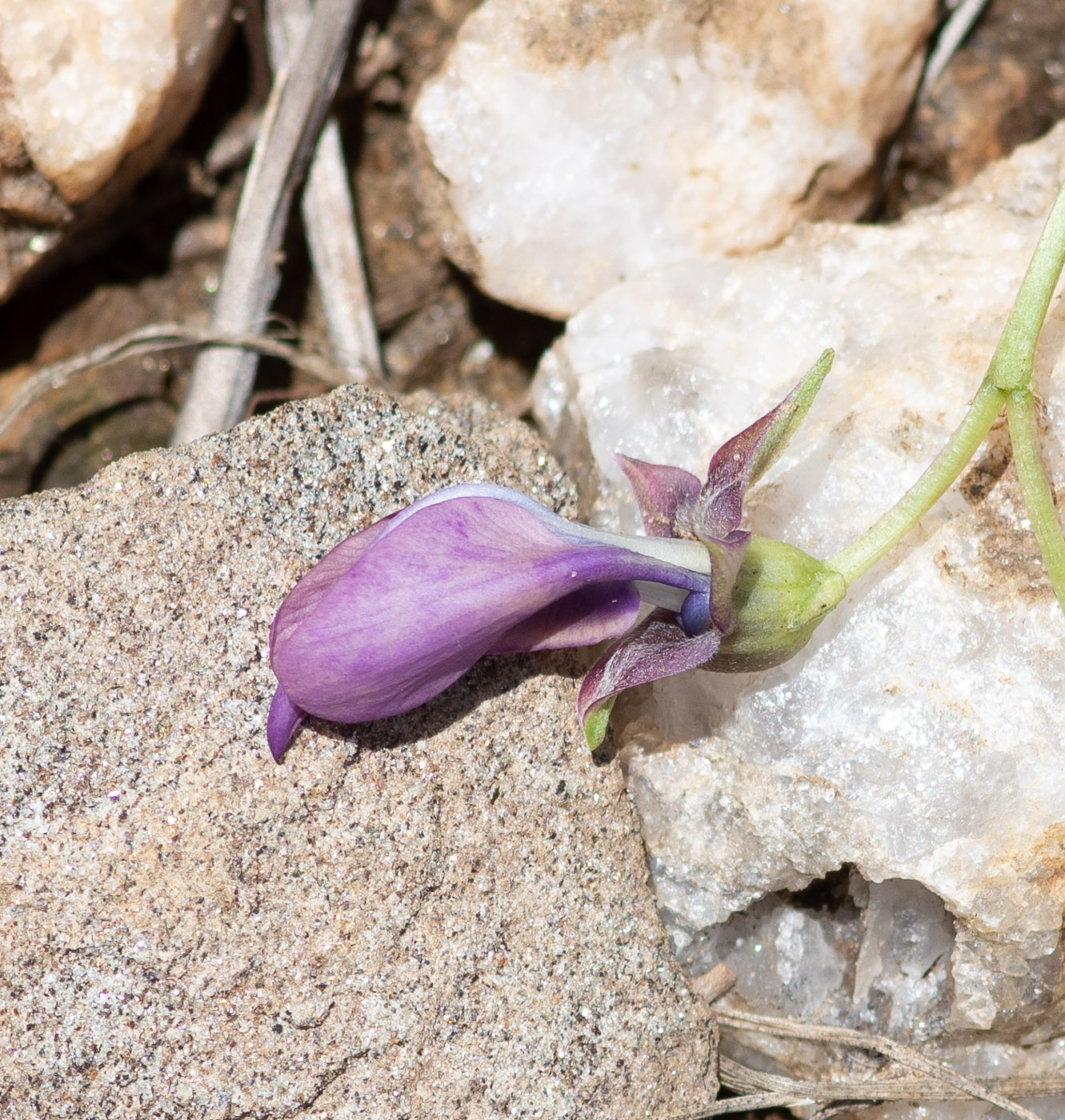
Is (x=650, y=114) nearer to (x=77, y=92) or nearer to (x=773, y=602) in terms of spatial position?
(x=77, y=92)

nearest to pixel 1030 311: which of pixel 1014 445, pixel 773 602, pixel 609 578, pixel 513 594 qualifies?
pixel 1014 445

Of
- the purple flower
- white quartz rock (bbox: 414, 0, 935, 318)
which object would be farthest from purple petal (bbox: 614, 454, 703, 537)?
white quartz rock (bbox: 414, 0, 935, 318)

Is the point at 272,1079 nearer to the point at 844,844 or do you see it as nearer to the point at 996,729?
the point at 844,844

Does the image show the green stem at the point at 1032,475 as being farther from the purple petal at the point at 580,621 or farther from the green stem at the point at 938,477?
the purple petal at the point at 580,621

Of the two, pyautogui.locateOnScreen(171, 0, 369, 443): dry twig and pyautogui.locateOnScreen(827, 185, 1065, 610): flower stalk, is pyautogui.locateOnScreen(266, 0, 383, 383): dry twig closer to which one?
pyautogui.locateOnScreen(171, 0, 369, 443): dry twig

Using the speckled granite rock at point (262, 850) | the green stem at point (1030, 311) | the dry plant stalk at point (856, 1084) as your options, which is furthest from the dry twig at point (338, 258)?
the dry plant stalk at point (856, 1084)
